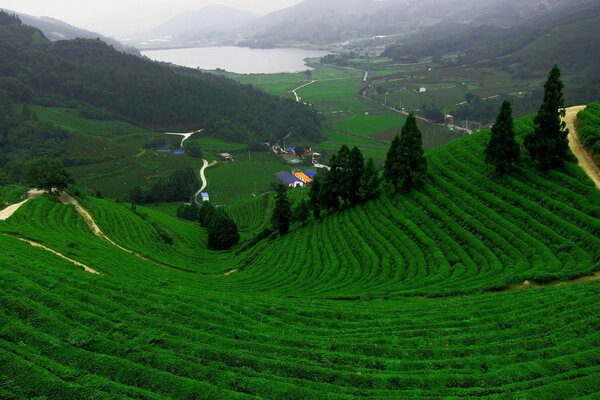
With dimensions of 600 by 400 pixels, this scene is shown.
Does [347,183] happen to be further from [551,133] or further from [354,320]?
[354,320]

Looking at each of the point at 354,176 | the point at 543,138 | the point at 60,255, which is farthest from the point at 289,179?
the point at 60,255

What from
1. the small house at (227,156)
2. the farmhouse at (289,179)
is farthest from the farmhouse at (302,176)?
the small house at (227,156)

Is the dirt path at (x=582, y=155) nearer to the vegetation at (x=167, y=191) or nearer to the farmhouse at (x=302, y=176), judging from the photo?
the farmhouse at (x=302, y=176)

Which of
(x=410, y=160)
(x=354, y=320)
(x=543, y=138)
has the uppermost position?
(x=543, y=138)

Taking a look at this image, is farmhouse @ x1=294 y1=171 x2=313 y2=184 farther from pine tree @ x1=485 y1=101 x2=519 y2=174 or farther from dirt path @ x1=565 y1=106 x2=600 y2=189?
pine tree @ x1=485 y1=101 x2=519 y2=174

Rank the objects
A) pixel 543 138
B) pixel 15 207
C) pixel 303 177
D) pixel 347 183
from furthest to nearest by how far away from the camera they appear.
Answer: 1. pixel 303 177
2. pixel 15 207
3. pixel 347 183
4. pixel 543 138
